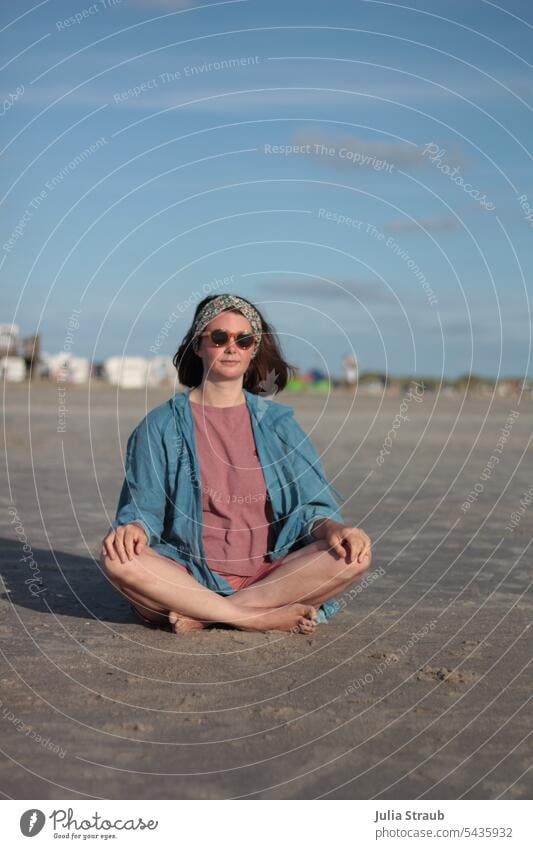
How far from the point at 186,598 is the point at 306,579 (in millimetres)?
602

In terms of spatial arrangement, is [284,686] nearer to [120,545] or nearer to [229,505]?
[120,545]

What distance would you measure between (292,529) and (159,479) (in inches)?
28.8

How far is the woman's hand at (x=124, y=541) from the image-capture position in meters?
5.61

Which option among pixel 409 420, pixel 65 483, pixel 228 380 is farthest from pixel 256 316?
pixel 409 420

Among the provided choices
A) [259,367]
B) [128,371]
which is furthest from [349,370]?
[259,367]

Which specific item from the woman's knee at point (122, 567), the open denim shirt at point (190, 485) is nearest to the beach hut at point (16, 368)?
the open denim shirt at point (190, 485)

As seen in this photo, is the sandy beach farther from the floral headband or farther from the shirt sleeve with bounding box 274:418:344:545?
the floral headband

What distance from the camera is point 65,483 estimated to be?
1347cm

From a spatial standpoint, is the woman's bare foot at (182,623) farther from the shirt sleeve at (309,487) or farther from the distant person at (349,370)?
the distant person at (349,370)

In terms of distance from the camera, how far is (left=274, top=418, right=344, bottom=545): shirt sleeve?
6.00 metres

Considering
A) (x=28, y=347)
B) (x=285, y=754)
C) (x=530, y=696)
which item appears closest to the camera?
(x=285, y=754)

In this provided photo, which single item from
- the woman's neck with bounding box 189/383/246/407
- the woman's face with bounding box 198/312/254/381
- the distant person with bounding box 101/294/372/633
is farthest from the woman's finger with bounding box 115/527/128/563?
the woman's face with bounding box 198/312/254/381

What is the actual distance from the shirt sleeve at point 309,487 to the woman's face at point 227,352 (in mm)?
410
